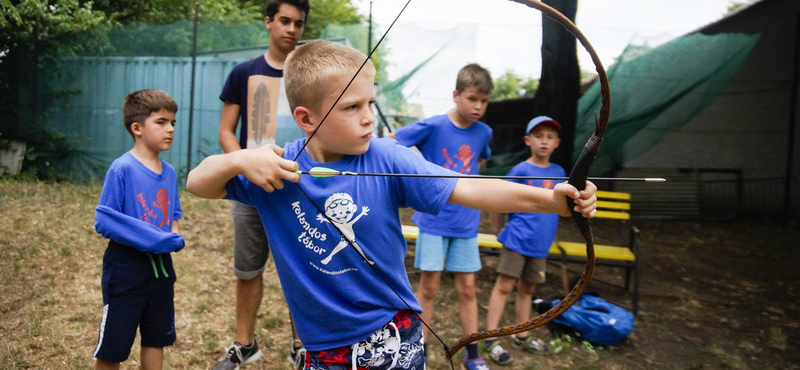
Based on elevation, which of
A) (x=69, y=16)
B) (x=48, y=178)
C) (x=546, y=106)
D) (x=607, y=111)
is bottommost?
(x=48, y=178)

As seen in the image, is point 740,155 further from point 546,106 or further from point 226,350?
point 226,350

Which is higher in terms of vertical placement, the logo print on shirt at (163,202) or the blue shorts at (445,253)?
the logo print on shirt at (163,202)

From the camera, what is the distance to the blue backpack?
12.9ft

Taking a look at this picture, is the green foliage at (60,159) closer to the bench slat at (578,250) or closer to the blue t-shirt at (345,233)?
the bench slat at (578,250)

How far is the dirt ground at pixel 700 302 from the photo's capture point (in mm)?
3895

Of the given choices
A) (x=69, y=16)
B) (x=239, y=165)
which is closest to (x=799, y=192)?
(x=239, y=165)

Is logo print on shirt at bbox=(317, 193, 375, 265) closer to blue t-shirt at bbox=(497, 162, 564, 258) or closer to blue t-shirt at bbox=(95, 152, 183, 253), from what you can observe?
blue t-shirt at bbox=(95, 152, 183, 253)

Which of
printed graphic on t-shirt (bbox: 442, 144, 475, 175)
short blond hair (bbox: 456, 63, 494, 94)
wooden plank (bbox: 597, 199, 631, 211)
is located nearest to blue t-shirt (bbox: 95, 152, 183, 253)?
printed graphic on t-shirt (bbox: 442, 144, 475, 175)

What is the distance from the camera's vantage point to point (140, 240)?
2469mm

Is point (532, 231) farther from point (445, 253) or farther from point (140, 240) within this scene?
point (140, 240)

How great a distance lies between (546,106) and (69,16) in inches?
370

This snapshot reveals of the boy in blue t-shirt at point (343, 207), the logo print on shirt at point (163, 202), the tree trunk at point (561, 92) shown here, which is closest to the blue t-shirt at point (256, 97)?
the logo print on shirt at point (163, 202)

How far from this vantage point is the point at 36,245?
545 centimetres

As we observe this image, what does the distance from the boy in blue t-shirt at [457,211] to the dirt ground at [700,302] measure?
478mm
